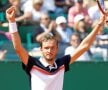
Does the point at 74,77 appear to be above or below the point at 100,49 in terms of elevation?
below

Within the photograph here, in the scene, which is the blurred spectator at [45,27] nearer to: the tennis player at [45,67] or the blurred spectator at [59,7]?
the blurred spectator at [59,7]

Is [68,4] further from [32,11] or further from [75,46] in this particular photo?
[75,46]

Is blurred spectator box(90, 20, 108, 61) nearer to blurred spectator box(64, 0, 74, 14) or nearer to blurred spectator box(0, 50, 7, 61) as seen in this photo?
blurred spectator box(0, 50, 7, 61)

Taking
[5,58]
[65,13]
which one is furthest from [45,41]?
[65,13]

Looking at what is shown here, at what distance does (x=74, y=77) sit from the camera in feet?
23.7

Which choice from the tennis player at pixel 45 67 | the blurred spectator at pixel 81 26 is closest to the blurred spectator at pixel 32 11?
the blurred spectator at pixel 81 26

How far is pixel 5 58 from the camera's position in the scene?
7219 millimetres

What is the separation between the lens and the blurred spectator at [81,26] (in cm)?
754

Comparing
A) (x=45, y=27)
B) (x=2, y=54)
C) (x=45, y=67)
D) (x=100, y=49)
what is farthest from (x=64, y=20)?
(x=45, y=67)

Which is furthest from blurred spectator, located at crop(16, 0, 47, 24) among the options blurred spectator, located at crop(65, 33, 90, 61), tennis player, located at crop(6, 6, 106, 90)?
tennis player, located at crop(6, 6, 106, 90)

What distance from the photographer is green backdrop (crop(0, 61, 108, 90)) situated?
7.18 meters

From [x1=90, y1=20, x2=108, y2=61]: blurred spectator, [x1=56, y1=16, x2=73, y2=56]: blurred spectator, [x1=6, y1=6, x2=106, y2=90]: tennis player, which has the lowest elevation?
[x1=90, y1=20, x2=108, y2=61]: blurred spectator

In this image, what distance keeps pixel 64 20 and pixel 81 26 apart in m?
0.42

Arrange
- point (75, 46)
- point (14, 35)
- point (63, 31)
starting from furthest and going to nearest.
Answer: point (63, 31) → point (75, 46) → point (14, 35)
